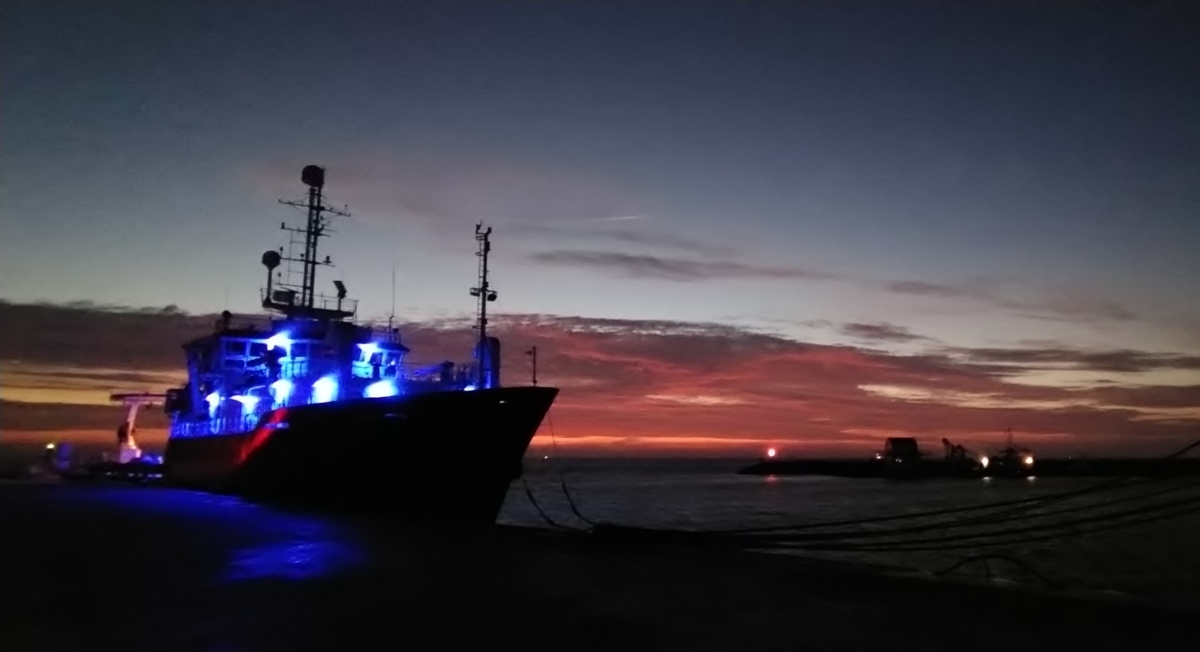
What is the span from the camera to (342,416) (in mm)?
28844

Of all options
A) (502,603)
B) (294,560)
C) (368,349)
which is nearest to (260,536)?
(294,560)

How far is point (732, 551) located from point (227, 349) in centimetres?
3089

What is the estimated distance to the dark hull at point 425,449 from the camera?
27.6 meters

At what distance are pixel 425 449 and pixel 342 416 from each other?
3340 mm

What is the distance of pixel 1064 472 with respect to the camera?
114250mm

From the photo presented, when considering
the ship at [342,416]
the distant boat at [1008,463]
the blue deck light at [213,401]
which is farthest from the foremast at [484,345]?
the distant boat at [1008,463]

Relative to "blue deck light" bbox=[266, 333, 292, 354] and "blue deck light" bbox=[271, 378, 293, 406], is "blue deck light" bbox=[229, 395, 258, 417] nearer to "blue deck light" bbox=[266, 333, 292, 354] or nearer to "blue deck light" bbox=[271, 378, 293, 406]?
"blue deck light" bbox=[271, 378, 293, 406]

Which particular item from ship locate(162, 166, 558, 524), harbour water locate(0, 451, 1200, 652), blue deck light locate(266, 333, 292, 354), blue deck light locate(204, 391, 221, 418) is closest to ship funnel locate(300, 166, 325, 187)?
ship locate(162, 166, 558, 524)

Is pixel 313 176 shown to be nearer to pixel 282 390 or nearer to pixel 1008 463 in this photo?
pixel 282 390

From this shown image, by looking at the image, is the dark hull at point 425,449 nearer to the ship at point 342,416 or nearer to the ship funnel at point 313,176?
the ship at point 342,416

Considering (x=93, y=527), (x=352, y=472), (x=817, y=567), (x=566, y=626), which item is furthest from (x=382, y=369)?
(x=566, y=626)

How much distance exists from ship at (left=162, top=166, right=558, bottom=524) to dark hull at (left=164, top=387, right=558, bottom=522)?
0.04 metres

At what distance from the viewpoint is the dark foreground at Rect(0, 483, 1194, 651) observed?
34.3 feet

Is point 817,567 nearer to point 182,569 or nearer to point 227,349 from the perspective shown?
point 182,569
